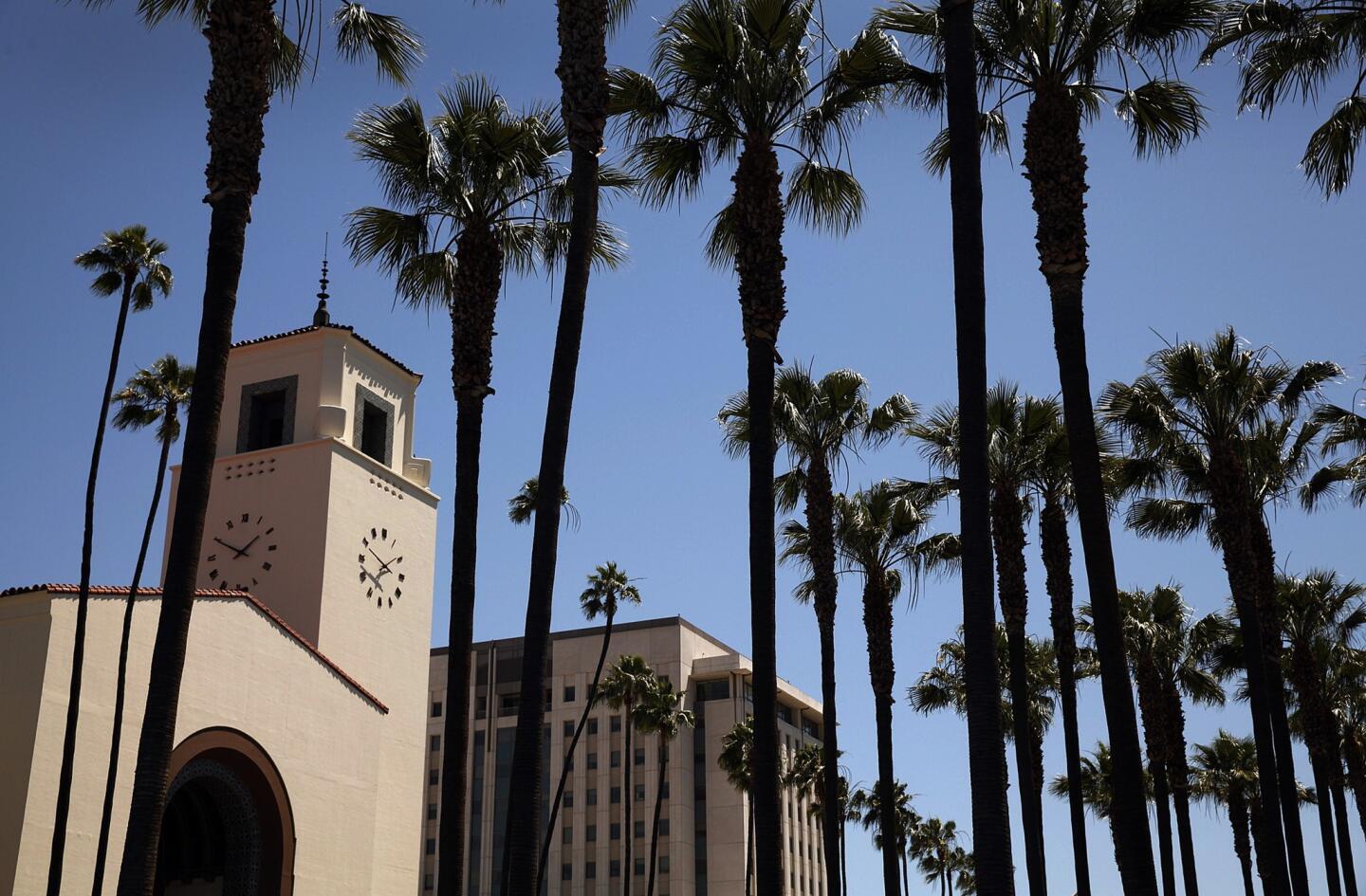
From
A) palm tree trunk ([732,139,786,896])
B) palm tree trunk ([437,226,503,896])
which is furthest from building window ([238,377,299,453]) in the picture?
palm tree trunk ([732,139,786,896])

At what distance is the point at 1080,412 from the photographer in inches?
663

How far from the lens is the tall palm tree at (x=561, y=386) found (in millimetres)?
15078

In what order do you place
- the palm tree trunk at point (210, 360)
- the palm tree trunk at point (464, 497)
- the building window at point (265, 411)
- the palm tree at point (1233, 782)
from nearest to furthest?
1. the palm tree trunk at point (210, 360)
2. the palm tree trunk at point (464, 497)
3. the building window at point (265, 411)
4. the palm tree at point (1233, 782)

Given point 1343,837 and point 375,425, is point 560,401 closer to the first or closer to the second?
point 375,425

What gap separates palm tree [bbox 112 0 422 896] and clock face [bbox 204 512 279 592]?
21.2 m

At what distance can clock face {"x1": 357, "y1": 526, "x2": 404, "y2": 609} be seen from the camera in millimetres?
37438

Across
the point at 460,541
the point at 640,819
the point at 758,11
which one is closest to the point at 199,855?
the point at 460,541

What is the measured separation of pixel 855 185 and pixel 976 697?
1021 centimetres

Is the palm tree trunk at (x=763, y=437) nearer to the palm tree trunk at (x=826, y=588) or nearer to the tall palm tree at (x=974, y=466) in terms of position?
the tall palm tree at (x=974, y=466)

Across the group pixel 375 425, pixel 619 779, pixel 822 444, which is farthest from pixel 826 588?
pixel 619 779

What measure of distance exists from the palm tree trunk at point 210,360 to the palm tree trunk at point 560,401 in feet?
11.7

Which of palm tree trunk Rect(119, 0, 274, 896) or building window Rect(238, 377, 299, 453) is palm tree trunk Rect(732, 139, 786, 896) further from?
building window Rect(238, 377, 299, 453)

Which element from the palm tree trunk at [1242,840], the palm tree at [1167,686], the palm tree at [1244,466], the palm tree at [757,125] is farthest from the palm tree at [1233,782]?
the palm tree at [757,125]

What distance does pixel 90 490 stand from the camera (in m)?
26.6
